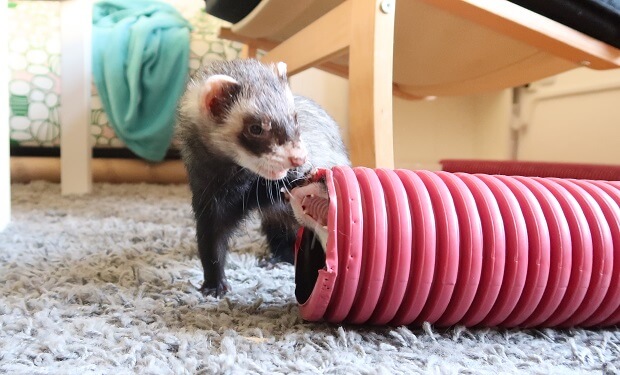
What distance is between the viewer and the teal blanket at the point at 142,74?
78.9 inches

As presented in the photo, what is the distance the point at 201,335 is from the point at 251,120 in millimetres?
290

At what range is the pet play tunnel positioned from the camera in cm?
62

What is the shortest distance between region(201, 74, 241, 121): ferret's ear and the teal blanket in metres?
1.26

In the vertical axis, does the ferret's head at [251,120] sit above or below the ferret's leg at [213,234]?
above

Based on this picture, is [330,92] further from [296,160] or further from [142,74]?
[296,160]

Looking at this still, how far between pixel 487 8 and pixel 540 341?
59cm

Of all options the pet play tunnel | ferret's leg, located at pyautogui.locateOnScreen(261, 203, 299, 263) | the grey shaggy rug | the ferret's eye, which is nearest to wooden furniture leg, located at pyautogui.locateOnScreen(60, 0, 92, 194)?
the grey shaggy rug

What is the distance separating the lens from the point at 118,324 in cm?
68

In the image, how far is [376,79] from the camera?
905 mm

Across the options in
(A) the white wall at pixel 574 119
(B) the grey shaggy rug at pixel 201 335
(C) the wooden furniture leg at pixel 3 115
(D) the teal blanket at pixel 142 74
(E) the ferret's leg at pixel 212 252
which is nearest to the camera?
(B) the grey shaggy rug at pixel 201 335

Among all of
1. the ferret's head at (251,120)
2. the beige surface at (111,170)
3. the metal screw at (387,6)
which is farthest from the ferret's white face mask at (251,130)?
the beige surface at (111,170)

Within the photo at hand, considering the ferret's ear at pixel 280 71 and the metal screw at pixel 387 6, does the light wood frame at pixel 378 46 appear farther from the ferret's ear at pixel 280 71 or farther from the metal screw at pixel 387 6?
the ferret's ear at pixel 280 71

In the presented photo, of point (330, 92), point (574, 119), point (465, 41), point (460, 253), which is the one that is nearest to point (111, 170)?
point (330, 92)

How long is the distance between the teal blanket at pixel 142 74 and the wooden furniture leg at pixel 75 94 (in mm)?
189
